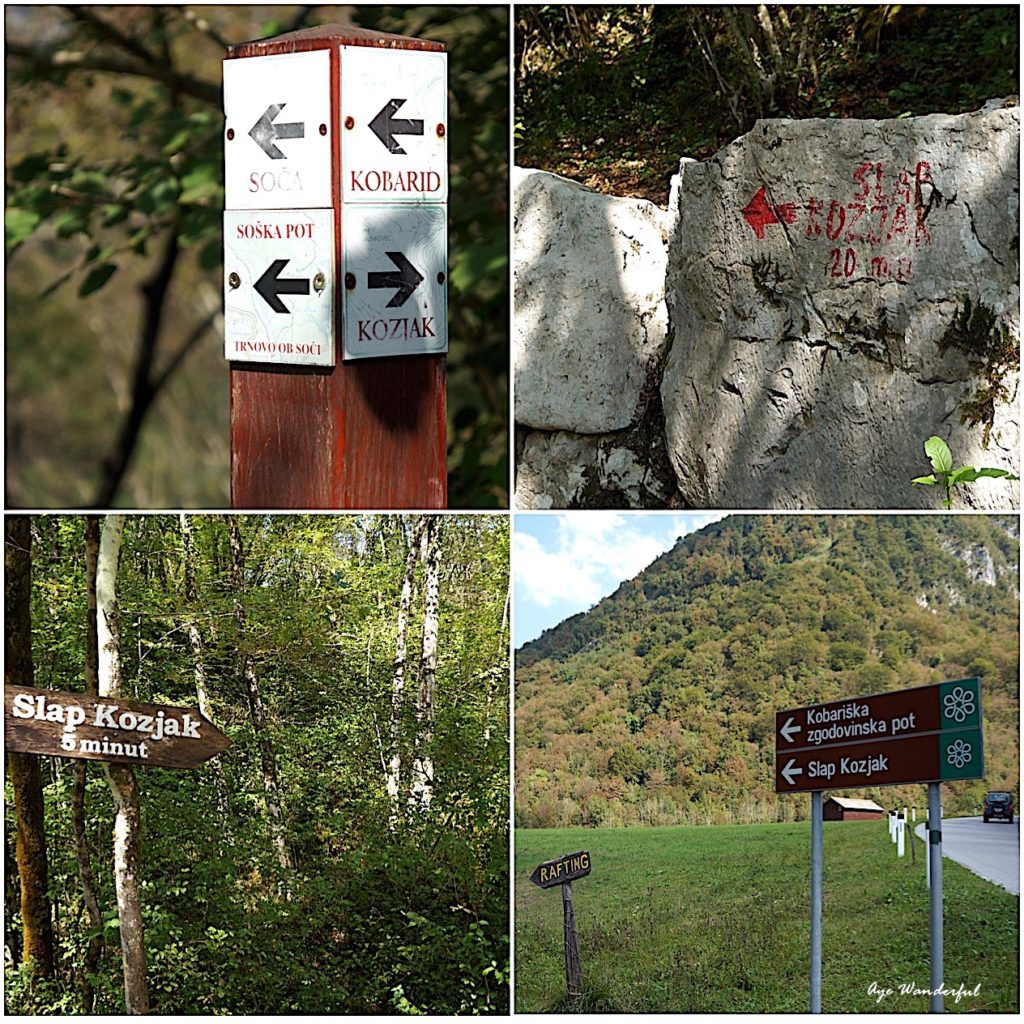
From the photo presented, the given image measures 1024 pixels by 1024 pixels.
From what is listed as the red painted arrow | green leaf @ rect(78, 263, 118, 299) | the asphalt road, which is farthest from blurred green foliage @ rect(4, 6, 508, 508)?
the asphalt road

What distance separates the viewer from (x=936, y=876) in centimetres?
258

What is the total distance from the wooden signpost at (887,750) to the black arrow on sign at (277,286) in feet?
5.39

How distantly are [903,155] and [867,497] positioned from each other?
103 cm

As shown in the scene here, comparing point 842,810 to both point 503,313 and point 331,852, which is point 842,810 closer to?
point 331,852

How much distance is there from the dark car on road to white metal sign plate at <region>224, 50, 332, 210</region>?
242cm

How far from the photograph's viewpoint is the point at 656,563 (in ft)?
10.5

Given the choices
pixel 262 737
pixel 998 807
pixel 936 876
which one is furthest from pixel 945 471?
pixel 262 737

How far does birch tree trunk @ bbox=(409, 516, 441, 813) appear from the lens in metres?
2.95

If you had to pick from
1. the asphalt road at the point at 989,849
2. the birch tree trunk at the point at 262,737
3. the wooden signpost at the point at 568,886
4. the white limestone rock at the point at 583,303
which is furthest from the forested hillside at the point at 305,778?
the asphalt road at the point at 989,849

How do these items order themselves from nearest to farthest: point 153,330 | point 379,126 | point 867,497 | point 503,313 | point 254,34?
point 379,126 → point 867,497 → point 503,313 → point 153,330 → point 254,34

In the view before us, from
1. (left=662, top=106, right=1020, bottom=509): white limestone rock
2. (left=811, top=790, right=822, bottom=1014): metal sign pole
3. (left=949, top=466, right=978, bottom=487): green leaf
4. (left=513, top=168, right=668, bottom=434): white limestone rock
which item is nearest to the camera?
(left=811, top=790, right=822, bottom=1014): metal sign pole

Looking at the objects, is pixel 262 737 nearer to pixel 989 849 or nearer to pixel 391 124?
pixel 391 124

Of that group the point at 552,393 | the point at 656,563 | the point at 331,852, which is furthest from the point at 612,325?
the point at 331,852

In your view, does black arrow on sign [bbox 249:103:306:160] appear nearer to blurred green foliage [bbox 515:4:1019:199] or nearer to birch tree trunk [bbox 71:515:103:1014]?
birch tree trunk [bbox 71:515:103:1014]
